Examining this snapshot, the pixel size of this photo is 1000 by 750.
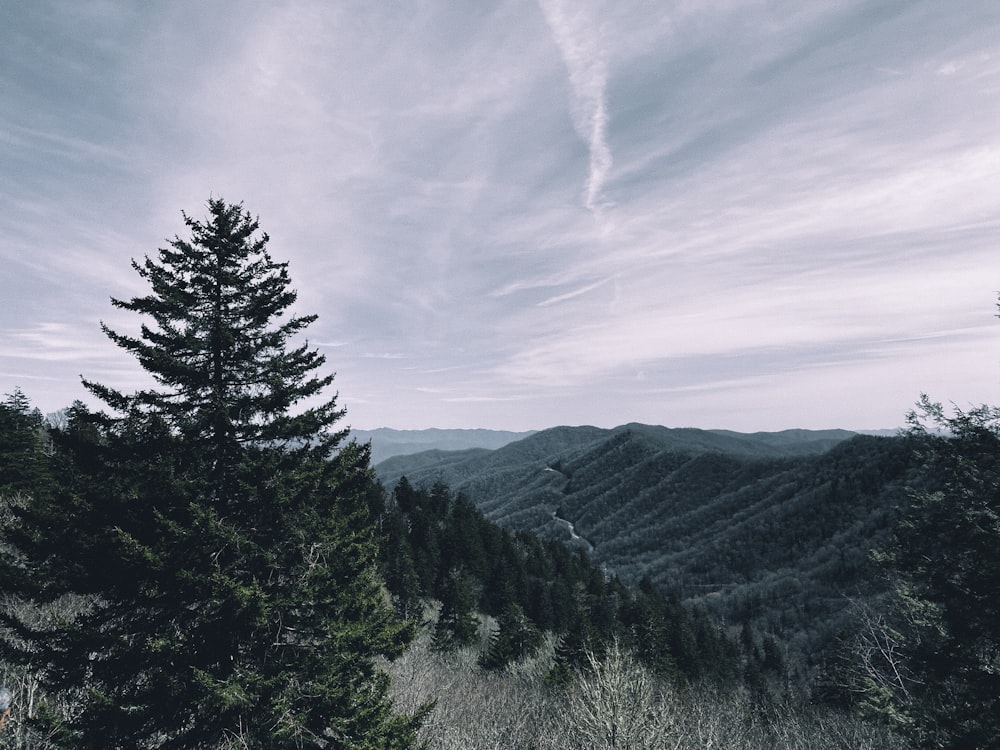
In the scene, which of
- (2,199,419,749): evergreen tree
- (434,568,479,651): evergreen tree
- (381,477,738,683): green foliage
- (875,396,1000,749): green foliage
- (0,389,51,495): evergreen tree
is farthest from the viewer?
(434,568,479,651): evergreen tree

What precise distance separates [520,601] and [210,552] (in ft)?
193

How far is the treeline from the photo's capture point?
46.8 metres

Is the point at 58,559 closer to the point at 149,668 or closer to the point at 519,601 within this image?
the point at 149,668

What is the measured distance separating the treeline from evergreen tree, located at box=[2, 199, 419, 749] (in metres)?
28.8

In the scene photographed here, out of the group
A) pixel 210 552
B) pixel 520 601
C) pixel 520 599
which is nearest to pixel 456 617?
pixel 520 601

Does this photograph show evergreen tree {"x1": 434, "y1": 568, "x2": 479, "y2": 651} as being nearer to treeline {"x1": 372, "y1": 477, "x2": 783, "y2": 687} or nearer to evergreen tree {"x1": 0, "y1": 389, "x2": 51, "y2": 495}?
treeline {"x1": 372, "y1": 477, "x2": 783, "y2": 687}

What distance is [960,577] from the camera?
15.6 meters

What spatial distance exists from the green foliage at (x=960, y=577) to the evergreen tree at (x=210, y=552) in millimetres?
16484

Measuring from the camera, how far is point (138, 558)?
36.9ft

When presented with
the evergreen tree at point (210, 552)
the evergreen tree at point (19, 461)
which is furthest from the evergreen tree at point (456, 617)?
the evergreen tree at point (210, 552)

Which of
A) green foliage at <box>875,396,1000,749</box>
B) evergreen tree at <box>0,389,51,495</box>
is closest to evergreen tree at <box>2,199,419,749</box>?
green foliage at <box>875,396,1000,749</box>

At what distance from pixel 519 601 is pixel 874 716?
154 feet

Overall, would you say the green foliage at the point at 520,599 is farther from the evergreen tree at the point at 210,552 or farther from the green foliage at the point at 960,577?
the evergreen tree at the point at 210,552

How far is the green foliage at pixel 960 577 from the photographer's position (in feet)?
47.2
